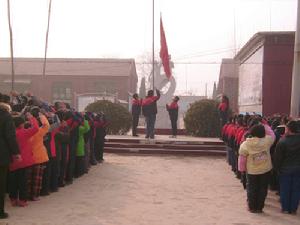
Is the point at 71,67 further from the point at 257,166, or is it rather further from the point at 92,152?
the point at 257,166

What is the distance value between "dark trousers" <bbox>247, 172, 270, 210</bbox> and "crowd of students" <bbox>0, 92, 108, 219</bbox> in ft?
12.1

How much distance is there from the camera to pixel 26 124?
9.31 meters

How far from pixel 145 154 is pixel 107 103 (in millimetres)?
4646

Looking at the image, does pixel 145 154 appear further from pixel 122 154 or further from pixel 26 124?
pixel 26 124

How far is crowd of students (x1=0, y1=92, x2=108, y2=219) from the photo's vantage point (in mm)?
8195

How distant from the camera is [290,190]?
9125mm

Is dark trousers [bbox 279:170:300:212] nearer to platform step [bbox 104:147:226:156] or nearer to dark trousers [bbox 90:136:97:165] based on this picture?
dark trousers [bbox 90:136:97:165]

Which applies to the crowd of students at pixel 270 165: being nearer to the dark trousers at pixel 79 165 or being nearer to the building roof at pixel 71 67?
the dark trousers at pixel 79 165

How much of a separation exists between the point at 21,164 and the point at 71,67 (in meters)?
55.8

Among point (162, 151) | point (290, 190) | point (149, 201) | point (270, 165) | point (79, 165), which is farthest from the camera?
point (162, 151)

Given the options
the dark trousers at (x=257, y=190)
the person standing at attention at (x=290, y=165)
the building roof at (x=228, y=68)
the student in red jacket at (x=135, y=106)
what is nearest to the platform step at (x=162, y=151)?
the student in red jacket at (x=135, y=106)

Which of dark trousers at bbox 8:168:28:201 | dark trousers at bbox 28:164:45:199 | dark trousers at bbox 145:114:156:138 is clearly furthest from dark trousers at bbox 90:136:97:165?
dark trousers at bbox 8:168:28:201

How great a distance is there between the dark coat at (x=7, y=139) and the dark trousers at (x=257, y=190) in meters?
4.01

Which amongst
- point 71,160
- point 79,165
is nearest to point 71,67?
point 79,165
